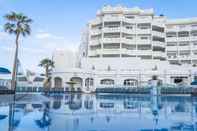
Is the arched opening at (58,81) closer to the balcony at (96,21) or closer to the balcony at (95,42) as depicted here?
the balcony at (95,42)

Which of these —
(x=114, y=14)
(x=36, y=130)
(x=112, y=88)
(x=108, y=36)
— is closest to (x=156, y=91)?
(x=112, y=88)

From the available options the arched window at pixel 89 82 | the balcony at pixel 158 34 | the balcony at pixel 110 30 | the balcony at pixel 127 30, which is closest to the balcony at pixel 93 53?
the balcony at pixel 110 30

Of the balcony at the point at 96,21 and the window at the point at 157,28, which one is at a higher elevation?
the balcony at the point at 96,21

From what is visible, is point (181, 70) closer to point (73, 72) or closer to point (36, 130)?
point (73, 72)

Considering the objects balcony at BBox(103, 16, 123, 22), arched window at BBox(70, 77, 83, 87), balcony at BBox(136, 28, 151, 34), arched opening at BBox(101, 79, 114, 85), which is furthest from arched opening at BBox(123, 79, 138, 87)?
balcony at BBox(103, 16, 123, 22)

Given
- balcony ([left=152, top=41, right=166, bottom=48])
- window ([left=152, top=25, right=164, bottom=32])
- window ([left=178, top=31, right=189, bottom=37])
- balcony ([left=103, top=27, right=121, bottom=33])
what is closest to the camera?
balcony ([left=103, top=27, right=121, bottom=33])

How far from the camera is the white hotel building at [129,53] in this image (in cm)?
4912

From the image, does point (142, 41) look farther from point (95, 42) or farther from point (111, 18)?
point (95, 42)

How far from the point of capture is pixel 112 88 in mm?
45219

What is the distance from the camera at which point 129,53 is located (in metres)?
54.8

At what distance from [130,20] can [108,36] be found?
5383 millimetres

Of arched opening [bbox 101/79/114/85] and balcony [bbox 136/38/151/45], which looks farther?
balcony [bbox 136/38/151/45]

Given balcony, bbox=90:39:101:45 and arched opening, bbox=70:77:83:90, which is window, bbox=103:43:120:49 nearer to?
balcony, bbox=90:39:101:45

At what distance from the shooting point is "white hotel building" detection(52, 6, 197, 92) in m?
49.1
